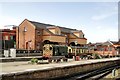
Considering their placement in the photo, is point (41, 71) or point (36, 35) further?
point (36, 35)

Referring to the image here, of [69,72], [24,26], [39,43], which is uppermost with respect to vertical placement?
[24,26]

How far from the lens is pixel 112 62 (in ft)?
163

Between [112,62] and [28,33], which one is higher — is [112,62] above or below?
below

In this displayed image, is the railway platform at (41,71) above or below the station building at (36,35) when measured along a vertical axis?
below

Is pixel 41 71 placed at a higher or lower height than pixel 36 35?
lower

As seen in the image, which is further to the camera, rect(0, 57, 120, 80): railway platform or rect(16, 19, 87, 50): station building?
rect(16, 19, 87, 50): station building

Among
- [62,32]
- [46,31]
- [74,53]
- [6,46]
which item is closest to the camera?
[74,53]

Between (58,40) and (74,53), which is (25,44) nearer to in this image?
(58,40)

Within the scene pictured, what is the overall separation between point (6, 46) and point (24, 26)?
6776mm

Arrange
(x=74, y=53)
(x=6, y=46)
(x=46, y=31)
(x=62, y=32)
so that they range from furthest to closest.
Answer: (x=62, y=32), (x=46, y=31), (x=6, y=46), (x=74, y=53)

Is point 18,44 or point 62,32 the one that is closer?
point 18,44

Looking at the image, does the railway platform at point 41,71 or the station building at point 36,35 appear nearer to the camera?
the railway platform at point 41,71

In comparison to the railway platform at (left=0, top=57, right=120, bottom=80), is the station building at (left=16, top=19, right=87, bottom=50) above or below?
above

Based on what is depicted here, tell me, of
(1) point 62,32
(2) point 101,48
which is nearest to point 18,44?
(1) point 62,32
